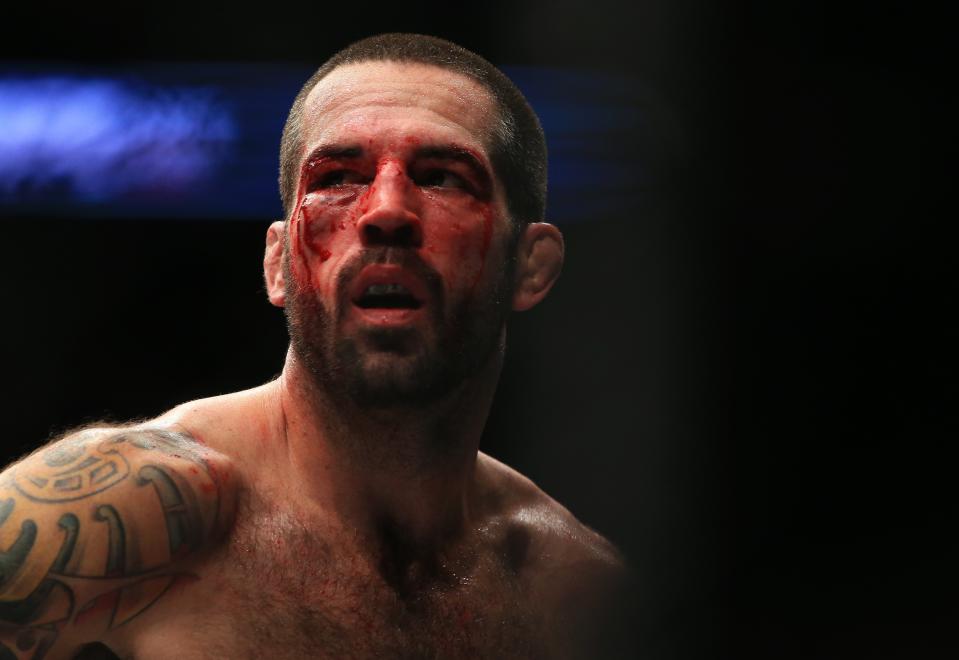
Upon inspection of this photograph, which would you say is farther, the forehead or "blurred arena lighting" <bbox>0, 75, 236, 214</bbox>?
"blurred arena lighting" <bbox>0, 75, 236, 214</bbox>

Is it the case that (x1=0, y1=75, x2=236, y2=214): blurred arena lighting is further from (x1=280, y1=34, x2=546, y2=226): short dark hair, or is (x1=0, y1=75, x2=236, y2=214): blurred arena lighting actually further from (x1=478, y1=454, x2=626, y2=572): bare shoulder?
(x1=478, y1=454, x2=626, y2=572): bare shoulder

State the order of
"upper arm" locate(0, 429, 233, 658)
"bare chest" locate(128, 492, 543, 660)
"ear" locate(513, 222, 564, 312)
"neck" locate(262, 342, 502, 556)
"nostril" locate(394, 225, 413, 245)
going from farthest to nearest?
"ear" locate(513, 222, 564, 312)
"neck" locate(262, 342, 502, 556)
"nostril" locate(394, 225, 413, 245)
"bare chest" locate(128, 492, 543, 660)
"upper arm" locate(0, 429, 233, 658)

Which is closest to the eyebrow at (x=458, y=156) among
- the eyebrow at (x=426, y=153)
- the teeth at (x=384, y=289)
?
the eyebrow at (x=426, y=153)

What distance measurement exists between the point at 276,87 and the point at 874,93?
1.11 metres

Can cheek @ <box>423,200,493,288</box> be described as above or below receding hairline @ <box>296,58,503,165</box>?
below

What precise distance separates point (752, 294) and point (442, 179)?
602 millimetres

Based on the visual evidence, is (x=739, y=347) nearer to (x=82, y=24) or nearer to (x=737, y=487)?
(x=737, y=487)

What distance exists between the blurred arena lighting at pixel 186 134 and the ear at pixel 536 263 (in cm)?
14

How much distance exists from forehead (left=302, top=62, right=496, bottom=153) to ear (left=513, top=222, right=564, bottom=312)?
0.71 feet

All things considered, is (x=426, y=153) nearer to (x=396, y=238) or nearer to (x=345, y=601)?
(x=396, y=238)

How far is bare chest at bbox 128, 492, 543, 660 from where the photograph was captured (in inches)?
66.4

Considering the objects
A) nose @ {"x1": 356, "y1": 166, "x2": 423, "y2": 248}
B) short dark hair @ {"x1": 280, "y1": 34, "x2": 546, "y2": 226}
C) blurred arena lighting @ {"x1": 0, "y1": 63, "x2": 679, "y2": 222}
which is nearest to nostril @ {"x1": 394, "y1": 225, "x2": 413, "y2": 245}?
nose @ {"x1": 356, "y1": 166, "x2": 423, "y2": 248}

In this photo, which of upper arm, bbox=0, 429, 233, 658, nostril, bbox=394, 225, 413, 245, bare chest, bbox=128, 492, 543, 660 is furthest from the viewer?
nostril, bbox=394, 225, 413, 245

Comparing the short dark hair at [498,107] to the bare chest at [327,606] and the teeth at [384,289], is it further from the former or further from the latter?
the bare chest at [327,606]
